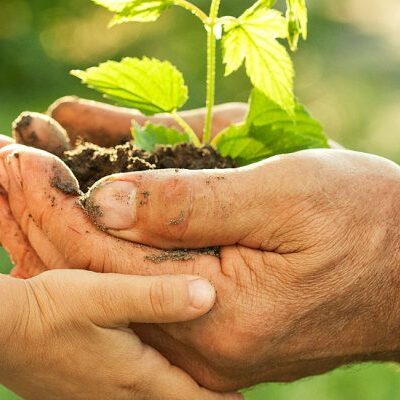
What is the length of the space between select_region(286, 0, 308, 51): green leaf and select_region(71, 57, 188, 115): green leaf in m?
0.27

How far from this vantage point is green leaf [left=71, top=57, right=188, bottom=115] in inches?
57.4

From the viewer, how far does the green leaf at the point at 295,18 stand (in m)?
1.25

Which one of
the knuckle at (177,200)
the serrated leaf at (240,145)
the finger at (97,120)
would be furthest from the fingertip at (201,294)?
the finger at (97,120)

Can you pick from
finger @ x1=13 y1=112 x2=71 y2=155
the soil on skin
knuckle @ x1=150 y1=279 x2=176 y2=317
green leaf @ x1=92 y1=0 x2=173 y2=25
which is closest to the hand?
knuckle @ x1=150 y1=279 x2=176 y2=317

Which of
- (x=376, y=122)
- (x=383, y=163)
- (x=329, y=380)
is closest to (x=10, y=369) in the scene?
(x=383, y=163)

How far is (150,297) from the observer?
127cm

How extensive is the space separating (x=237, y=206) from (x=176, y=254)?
137 millimetres

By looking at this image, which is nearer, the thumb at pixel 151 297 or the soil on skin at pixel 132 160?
the thumb at pixel 151 297

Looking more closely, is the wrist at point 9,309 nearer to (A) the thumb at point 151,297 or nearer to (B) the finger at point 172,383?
(A) the thumb at point 151,297

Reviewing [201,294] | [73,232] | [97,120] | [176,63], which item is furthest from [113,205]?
[176,63]

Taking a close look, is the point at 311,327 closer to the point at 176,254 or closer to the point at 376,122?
the point at 176,254

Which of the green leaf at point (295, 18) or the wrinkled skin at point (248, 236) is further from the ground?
the green leaf at point (295, 18)

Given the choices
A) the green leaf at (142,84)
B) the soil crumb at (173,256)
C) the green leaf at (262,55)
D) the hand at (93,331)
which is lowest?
the hand at (93,331)

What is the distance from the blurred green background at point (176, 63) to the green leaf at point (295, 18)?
10.2 ft
